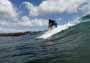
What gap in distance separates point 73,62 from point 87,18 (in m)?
16.2

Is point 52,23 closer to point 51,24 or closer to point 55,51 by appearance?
point 51,24

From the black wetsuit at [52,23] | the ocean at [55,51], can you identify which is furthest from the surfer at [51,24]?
the ocean at [55,51]

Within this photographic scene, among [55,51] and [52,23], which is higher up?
[52,23]

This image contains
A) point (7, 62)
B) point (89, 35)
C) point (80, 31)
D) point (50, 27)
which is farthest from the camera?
point (50, 27)

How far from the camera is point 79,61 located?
10289 mm

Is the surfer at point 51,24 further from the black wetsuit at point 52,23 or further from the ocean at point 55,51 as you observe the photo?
the ocean at point 55,51

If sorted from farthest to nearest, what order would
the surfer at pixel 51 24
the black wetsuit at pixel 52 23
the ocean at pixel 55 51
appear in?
the black wetsuit at pixel 52 23 < the surfer at pixel 51 24 < the ocean at pixel 55 51

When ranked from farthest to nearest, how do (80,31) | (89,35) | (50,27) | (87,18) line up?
(50,27) < (87,18) < (80,31) < (89,35)

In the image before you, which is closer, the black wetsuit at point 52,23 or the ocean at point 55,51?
the ocean at point 55,51

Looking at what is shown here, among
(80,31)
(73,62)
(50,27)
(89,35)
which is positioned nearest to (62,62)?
(73,62)

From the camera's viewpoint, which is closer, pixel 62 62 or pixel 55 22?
pixel 62 62

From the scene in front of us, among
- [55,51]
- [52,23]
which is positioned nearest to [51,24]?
[52,23]

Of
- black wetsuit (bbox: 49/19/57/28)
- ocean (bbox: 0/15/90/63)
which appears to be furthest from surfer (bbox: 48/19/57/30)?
ocean (bbox: 0/15/90/63)

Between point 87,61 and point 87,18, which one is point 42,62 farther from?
point 87,18
